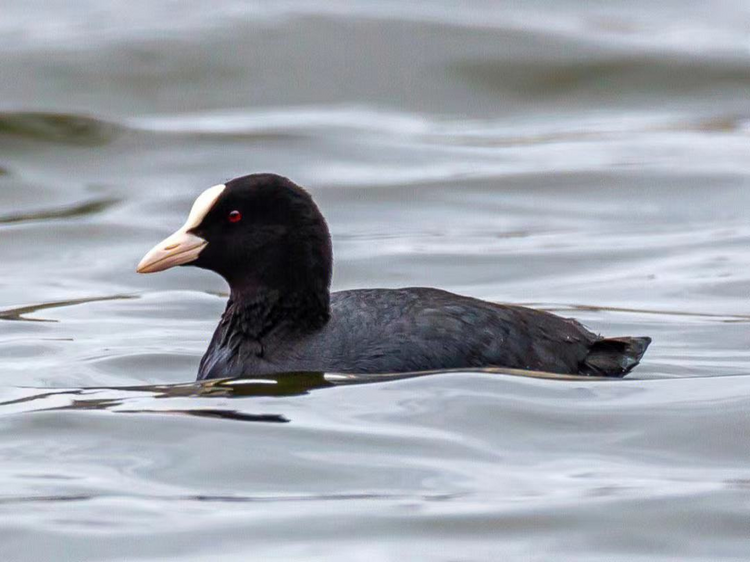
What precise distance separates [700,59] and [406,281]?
21.2ft

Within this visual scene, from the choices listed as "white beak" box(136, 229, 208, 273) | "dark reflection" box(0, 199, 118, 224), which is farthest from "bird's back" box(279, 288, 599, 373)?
"dark reflection" box(0, 199, 118, 224)

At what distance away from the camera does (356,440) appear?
6.07 metres

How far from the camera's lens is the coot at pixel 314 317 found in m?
6.53

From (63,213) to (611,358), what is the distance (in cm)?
619

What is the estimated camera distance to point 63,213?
12.2 meters

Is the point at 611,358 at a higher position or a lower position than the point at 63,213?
lower

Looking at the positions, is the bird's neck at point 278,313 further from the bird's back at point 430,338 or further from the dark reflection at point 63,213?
the dark reflection at point 63,213

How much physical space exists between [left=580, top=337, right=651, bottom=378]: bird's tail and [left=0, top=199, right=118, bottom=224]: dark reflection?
6.02 m

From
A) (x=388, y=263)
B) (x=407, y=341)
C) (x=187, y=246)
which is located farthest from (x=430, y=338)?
(x=388, y=263)

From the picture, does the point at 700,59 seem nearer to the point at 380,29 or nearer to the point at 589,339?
the point at 380,29

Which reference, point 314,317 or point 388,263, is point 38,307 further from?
point 314,317

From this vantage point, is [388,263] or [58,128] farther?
[58,128]

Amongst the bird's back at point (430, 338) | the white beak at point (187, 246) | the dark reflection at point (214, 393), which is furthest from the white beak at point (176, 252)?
the bird's back at point (430, 338)

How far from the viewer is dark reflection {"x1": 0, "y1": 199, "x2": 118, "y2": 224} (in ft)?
39.7
